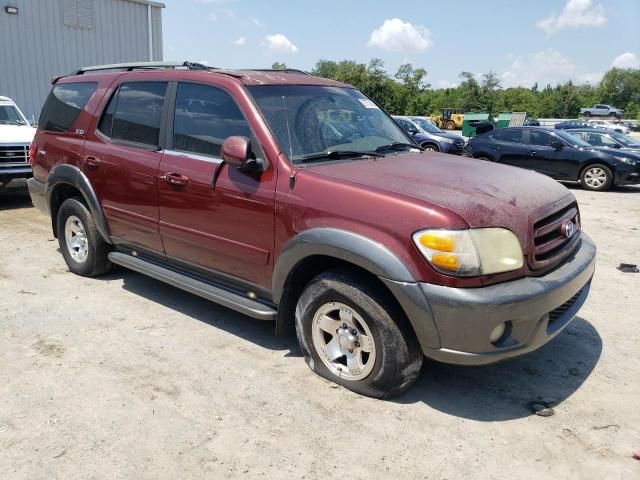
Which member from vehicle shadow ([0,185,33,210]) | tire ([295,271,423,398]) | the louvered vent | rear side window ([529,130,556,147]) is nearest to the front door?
tire ([295,271,423,398])

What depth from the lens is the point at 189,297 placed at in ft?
16.6

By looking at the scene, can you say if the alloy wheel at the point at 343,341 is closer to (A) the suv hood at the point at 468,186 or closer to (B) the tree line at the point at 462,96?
(A) the suv hood at the point at 468,186

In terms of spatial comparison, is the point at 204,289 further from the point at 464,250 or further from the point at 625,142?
the point at 625,142

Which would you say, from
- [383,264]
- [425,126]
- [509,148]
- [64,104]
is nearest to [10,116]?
[64,104]

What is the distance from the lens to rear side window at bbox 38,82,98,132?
203 inches

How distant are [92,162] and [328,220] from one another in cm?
263

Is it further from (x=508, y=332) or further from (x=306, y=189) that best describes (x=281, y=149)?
(x=508, y=332)

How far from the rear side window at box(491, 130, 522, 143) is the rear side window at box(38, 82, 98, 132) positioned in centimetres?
1148

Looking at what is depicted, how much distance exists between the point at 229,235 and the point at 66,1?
15332mm

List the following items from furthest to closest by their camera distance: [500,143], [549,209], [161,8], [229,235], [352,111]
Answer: [161,8] → [500,143] → [352,111] → [229,235] → [549,209]

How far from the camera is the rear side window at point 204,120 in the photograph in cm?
383

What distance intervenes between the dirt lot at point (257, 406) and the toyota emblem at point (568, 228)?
965mm

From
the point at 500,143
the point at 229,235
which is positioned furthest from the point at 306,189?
the point at 500,143

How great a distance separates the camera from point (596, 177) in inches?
516
